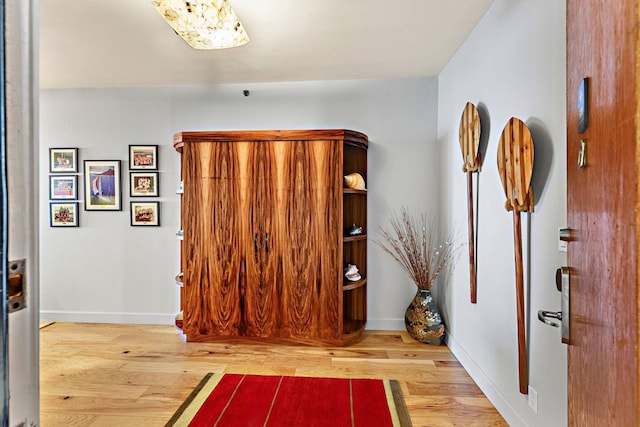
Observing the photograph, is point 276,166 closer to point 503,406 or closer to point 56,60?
point 56,60

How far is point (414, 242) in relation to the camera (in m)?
3.26

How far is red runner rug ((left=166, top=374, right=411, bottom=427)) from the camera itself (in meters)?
1.94

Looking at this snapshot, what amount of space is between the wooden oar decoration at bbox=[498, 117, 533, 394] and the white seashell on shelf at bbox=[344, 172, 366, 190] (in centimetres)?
144

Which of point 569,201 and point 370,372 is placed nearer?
point 569,201

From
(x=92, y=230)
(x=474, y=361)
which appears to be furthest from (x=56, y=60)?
(x=474, y=361)

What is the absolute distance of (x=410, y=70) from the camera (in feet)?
10.3

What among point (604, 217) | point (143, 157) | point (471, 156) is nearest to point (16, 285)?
point (604, 217)

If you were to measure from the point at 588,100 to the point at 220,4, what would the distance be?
6.37ft

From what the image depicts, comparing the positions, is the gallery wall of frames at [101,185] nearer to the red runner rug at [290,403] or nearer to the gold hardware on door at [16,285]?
the red runner rug at [290,403]

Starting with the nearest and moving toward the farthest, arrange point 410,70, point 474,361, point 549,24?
1. point 549,24
2. point 474,361
3. point 410,70

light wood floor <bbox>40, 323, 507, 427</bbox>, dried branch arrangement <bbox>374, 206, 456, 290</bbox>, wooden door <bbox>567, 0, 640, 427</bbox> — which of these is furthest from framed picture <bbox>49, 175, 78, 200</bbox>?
wooden door <bbox>567, 0, 640, 427</bbox>

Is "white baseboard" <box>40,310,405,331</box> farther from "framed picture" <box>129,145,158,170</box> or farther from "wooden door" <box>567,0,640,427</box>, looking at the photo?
"wooden door" <box>567,0,640,427</box>

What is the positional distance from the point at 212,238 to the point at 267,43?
5.52 feet

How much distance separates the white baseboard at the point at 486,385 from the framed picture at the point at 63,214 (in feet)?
13.1
